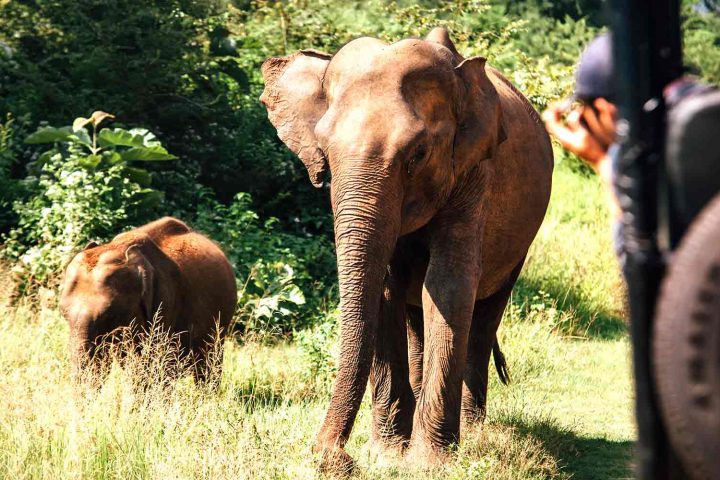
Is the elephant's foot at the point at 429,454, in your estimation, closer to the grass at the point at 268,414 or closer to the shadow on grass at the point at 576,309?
the grass at the point at 268,414

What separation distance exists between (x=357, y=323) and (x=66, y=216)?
6.28 meters

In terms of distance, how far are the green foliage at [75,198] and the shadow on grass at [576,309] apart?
4440 millimetres

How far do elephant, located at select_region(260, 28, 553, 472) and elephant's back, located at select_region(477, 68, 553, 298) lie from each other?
0.05 feet

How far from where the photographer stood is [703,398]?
1924 mm

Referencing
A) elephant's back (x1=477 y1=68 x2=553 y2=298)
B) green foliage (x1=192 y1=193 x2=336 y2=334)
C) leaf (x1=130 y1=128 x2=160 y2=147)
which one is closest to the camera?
elephant's back (x1=477 y1=68 x2=553 y2=298)

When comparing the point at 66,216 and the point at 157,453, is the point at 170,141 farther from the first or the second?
the point at 157,453

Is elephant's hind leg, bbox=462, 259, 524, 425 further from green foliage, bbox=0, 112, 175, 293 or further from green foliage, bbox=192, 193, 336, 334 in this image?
green foliage, bbox=0, 112, 175, 293

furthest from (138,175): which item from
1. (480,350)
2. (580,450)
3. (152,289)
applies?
(580,450)

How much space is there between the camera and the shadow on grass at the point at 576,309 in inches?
519

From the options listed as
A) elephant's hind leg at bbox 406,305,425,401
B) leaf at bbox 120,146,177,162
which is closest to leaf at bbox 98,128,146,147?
leaf at bbox 120,146,177,162

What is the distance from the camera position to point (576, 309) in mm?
13797

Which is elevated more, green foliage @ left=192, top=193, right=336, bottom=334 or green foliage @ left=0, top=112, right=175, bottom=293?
green foliage @ left=0, top=112, right=175, bottom=293

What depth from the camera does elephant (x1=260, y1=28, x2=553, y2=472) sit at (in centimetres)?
630

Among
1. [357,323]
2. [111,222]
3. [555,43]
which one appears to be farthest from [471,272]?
[555,43]
